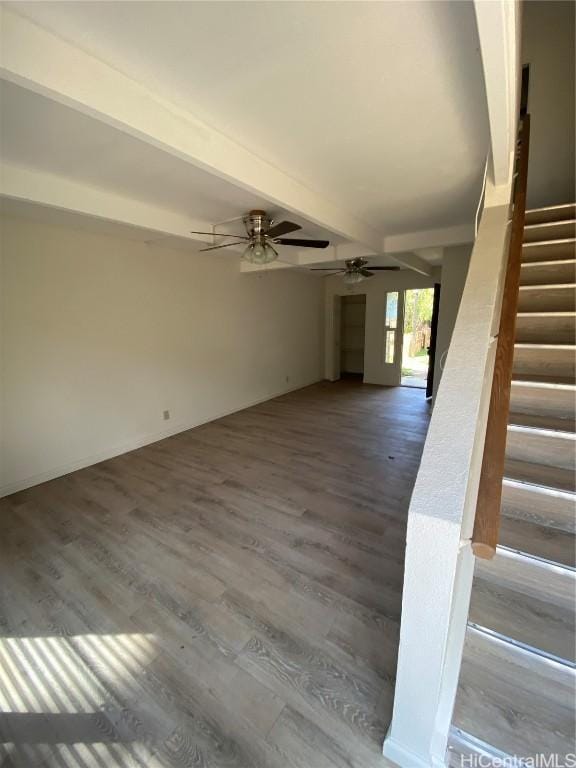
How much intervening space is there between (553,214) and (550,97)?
147cm

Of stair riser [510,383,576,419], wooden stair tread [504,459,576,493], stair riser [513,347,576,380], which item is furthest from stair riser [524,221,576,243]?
wooden stair tread [504,459,576,493]

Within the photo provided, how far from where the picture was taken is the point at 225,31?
3.83 ft

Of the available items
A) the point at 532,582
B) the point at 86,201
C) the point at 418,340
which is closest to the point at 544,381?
the point at 532,582

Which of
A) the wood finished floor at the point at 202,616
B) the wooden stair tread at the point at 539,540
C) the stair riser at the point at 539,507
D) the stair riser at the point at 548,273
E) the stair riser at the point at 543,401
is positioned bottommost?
the wood finished floor at the point at 202,616

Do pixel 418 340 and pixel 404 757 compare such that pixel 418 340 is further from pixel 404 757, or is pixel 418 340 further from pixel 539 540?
pixel 404 757

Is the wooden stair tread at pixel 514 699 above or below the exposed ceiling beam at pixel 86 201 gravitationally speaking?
below

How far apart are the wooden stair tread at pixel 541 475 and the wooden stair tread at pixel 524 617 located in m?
0.48

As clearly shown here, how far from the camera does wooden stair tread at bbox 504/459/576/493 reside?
1.46 meters

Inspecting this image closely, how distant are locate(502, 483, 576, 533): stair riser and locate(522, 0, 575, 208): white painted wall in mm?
3486

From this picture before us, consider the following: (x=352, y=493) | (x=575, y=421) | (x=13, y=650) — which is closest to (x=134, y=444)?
(x=13, y=650)

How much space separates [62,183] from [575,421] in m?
3.75

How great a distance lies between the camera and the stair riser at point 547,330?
189 cm

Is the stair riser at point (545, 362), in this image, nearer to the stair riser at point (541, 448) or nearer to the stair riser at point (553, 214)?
the stair riser at point (541, 448)

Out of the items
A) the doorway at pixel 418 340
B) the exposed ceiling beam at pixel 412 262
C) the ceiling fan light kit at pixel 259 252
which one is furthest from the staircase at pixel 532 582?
the doorway at pixel 418 340
